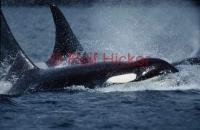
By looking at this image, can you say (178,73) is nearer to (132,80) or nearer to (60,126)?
(132,80)

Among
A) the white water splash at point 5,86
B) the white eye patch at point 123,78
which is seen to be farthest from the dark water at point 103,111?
the white water splash at point 5,86

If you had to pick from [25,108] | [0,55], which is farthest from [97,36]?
[25,108]

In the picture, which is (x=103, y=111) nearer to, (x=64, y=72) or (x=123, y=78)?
(x=123, y=78)

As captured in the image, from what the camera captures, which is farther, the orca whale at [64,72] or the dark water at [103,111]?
the orca whale at [64,72]

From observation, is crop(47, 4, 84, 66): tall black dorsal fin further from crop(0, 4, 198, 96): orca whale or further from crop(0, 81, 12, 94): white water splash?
crop(0, 81, 12, 94): white water splash

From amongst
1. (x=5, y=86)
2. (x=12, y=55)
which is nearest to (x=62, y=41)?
(x=12, y=55)

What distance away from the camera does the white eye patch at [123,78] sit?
1684 centimetres

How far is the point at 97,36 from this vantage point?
173 feet

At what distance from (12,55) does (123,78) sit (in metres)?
4.54

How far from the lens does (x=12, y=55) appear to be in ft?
62.6

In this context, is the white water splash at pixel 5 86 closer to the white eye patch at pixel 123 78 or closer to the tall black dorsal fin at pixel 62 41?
the tall black dorsal fin at pixel 62 41

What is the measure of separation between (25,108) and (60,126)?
2226mm

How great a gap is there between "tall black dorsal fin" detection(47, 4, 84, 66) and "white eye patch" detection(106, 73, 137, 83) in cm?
583

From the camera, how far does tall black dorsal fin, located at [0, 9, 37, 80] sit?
18.9 metres
